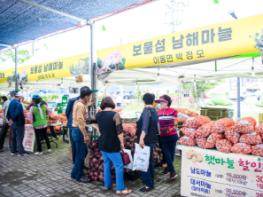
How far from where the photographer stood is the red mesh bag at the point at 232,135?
345 centimetres

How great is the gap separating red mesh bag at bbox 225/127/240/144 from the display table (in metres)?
0.20

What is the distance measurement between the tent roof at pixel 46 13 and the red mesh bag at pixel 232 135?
2.57 meters

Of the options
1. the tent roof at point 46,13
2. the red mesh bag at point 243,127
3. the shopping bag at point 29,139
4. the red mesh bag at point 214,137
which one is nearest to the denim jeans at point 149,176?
the red mesh bag at point 214,137

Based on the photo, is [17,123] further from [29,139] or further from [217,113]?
[217,113]

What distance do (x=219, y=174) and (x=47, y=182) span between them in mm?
3042

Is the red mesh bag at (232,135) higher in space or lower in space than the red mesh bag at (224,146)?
higher

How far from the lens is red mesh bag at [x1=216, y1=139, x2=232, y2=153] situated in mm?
3455

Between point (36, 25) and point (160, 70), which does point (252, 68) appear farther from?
point (36, 25)

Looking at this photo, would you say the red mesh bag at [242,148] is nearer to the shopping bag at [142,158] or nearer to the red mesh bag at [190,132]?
the red mesh bag at [190,132]

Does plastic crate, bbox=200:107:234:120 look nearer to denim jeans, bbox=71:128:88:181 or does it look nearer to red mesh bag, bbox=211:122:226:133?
red mesh bag, bbox=211:122:226:133

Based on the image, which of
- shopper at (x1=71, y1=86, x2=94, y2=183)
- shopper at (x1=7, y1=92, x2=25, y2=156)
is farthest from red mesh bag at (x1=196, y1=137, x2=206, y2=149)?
shopper at (x1=7, y1=92, x2=25, y2=156)

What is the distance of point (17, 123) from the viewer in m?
6.57

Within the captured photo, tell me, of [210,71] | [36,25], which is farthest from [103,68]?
[210,71]

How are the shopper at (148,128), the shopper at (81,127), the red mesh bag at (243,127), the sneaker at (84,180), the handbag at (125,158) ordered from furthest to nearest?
the sneaker at (84,180) → the shopper at (81,127) → the handbag at (125,158) → the shopper at (148,128) → the red mesh bag at (243,127)
